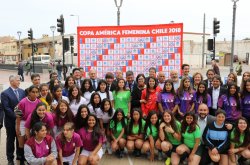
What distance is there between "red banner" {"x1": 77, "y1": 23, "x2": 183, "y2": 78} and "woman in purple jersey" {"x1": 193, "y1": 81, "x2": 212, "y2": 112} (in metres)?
3.53

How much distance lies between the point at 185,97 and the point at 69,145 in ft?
8.15

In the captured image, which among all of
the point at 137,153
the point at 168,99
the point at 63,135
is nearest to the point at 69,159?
the point at 63,135

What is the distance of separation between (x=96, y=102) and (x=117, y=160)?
3.96 ft

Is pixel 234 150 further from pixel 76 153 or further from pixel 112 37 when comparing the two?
pixel 112 37

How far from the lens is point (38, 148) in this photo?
440 centimetres

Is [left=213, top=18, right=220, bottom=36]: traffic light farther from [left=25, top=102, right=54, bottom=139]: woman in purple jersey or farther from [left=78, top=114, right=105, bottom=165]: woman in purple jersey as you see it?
[left=25, top=102, right=54, bottom=139]: woman in purple jersey

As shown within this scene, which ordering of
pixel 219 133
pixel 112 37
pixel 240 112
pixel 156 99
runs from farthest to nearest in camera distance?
pixel 112 37 < pixel 156 99 < pixel 240 112 < pixel 219 133

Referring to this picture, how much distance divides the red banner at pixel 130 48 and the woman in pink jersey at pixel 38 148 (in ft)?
18.1

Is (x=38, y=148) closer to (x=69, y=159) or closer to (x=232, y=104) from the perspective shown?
(x=69, y=159)

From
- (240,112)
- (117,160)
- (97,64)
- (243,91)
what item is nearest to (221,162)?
(240,112)

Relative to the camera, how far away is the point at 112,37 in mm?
9711

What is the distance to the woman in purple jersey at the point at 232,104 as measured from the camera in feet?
18.5

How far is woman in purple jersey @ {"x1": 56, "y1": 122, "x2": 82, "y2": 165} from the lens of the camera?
474 centimetres

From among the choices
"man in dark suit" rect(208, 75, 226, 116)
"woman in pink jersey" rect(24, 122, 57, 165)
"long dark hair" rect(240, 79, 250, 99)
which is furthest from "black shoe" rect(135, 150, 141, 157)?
"long dark hair" rect(240, 79, 250, 99)
